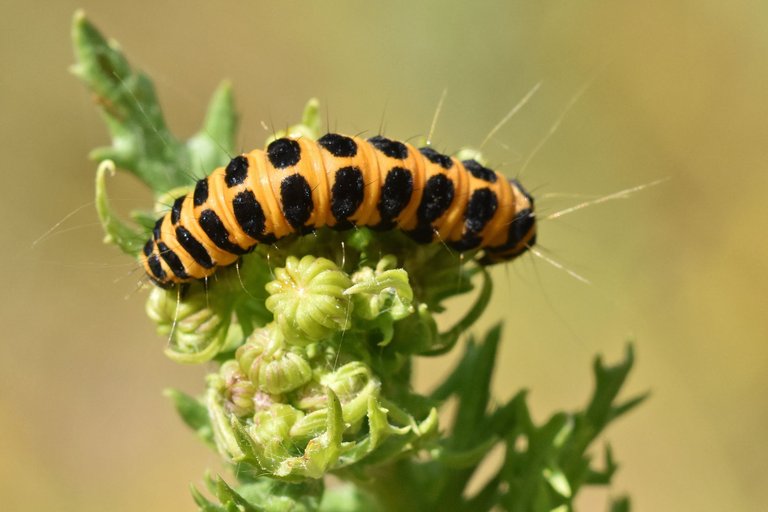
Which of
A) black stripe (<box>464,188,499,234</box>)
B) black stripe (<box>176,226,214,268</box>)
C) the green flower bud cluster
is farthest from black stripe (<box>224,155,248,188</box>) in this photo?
black stripe (<box>464,188,499,234</box>)

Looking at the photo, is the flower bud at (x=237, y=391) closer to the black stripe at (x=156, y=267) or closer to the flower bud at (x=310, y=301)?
the flower bud at (x=310, y=301)

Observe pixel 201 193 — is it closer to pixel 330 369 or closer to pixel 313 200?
pixel 313 200

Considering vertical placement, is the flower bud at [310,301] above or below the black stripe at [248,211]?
below

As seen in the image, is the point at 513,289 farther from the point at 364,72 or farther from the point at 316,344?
the point at 316,344

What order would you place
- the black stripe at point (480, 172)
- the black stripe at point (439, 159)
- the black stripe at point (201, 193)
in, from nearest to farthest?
the black stripe at point (201, 193) → the black stripe at point (439, 159) → the black stripe at point (480, 172)

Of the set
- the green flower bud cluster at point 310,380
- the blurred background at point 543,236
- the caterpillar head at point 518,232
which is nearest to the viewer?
the green flower bud cluster at point 310,380

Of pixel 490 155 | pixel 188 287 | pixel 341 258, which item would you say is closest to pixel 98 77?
pixel 188 287

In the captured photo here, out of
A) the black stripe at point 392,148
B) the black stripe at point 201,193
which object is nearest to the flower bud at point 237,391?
the black stripe at point 201,193
